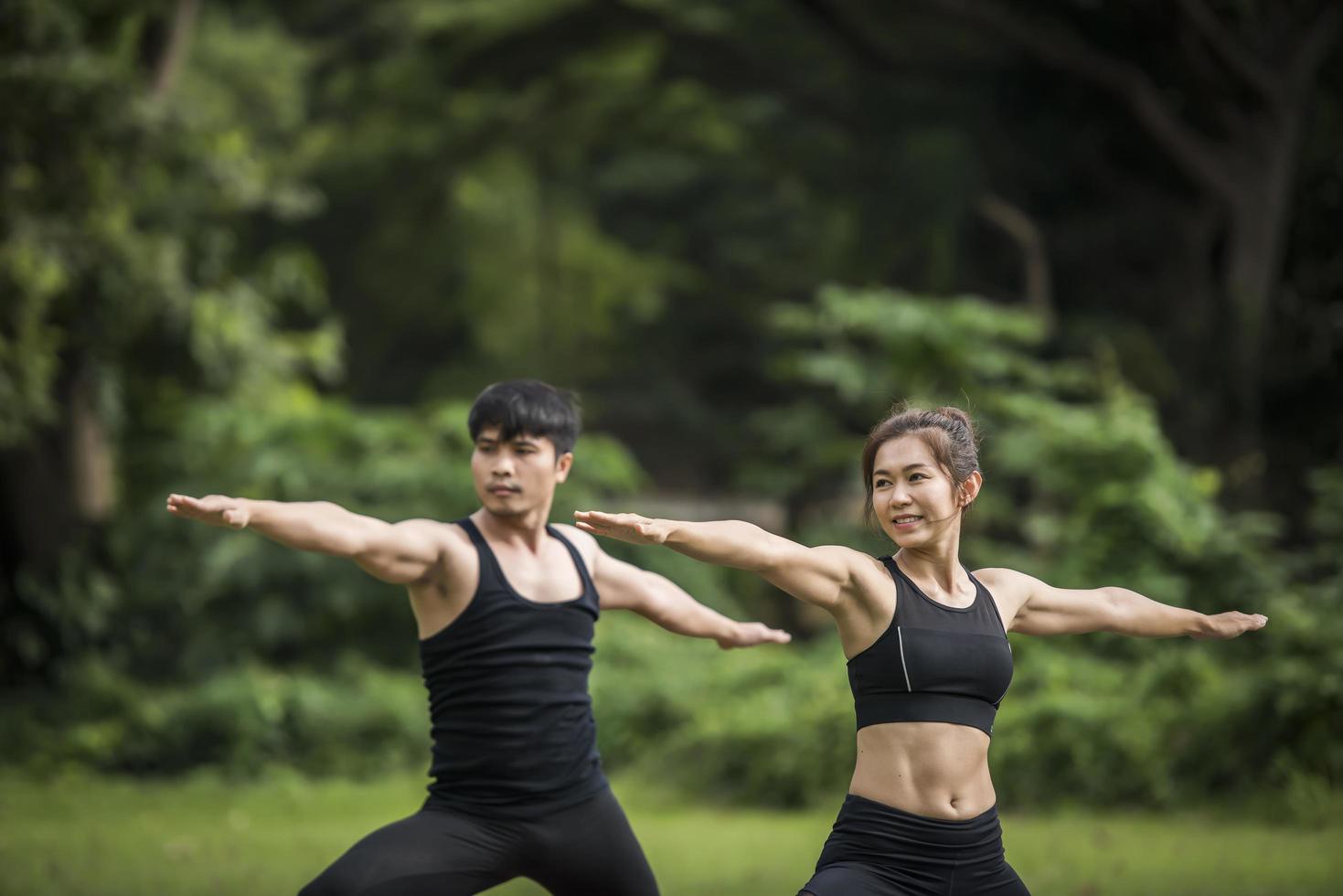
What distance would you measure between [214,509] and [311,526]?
32 centimetres

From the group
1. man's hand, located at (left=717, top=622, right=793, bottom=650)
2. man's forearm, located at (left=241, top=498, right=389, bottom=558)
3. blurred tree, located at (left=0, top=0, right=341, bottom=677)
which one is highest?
blurred tree, located at (left=0, top=0, right=341, bottom=677)

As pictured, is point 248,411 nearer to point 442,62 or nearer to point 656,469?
point 442,62

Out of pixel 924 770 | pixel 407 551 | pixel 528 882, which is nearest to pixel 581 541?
pixel 407 551

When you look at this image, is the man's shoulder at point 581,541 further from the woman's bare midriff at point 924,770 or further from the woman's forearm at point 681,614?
the woman's bare midriff at point 924,770

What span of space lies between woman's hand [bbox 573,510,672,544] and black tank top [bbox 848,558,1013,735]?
760 mm

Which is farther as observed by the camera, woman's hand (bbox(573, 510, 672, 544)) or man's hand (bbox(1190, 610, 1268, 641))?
man's hand (bbox(1190, 610, 1268, 641))

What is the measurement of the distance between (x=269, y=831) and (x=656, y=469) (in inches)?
867

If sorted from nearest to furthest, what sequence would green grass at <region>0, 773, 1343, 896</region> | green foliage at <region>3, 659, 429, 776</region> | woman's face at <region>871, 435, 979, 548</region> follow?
1. woman's face at <region>871, 435, 979, 548</region>
2. green grass at <region>0, 773, 1343, 896</region>
3. green foliage at <region>3, 659, 429, 776</region>

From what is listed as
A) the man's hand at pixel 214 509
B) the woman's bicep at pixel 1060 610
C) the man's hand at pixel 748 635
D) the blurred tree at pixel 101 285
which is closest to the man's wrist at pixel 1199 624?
the woman's bicep at pixel 1060 610

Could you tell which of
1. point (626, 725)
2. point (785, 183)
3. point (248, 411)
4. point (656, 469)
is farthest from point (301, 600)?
point (656, 469)

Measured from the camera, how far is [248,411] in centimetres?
→ 1409

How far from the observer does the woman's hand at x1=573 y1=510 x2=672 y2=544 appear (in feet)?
12.8

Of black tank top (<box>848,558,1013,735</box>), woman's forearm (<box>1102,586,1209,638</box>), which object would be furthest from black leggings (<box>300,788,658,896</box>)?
woman's forearm (<box>1102,586,1209,638</box>)

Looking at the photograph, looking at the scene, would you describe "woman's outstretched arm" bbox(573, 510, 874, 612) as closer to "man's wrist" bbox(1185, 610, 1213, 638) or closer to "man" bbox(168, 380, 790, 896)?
"man" bbox(168, 380, 790, 896)
